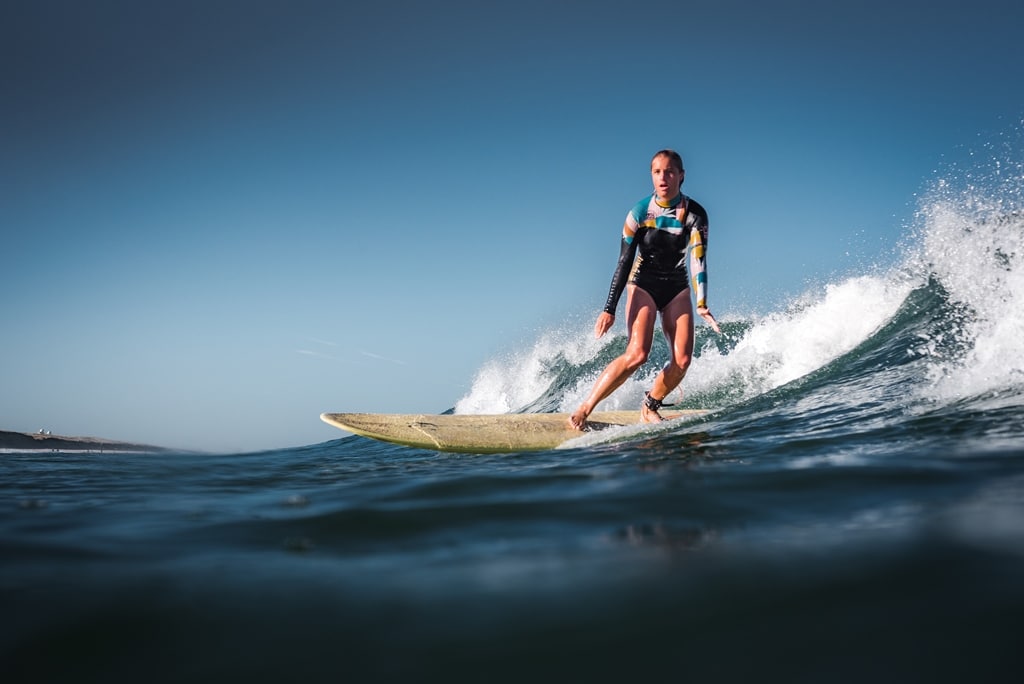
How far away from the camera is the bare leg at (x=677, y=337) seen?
6.38 metres

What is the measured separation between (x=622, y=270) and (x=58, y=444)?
33.5ft

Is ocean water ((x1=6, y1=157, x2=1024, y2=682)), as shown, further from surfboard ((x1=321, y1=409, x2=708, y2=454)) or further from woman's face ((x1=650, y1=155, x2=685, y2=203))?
woman's face ((x1=650, y1=155, x2=685, y2=203))

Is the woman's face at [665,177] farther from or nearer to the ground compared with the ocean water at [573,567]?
farther from the ground

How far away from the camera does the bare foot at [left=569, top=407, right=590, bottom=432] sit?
6743 mm

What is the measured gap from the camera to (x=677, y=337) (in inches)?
253

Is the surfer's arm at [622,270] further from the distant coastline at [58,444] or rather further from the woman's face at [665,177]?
→ the distant coastline at [58,444]

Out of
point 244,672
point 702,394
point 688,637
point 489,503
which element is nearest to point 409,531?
point 489,503

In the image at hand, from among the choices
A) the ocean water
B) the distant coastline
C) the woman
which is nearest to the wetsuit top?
the woman

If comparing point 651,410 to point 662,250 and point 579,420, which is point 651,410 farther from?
point 662,250

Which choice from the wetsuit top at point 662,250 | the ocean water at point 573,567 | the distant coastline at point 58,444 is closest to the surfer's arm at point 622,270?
the wetsuit top at point 662,250

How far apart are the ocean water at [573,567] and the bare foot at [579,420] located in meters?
2.03

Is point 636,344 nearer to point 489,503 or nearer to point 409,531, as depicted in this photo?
point 489,503

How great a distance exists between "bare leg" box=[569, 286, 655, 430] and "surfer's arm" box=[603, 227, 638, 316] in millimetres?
143

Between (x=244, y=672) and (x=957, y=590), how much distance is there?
173 centimetres
